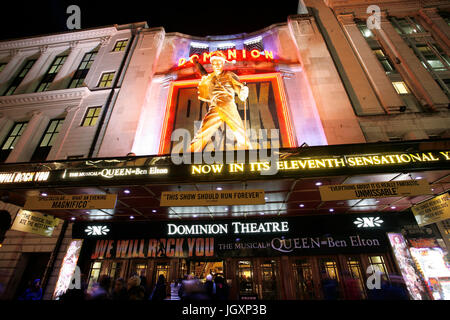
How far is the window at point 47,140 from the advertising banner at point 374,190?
16386 mm

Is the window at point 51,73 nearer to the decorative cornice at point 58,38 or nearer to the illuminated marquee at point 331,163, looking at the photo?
the decorative cornice at point 58,38

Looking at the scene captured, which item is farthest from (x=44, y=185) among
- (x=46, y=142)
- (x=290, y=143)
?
(x=290, y=143)

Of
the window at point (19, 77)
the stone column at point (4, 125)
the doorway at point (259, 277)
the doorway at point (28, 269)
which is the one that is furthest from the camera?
the window at point (19, 77)

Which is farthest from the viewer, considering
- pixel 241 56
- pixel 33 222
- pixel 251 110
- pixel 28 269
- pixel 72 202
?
pixel 241 56

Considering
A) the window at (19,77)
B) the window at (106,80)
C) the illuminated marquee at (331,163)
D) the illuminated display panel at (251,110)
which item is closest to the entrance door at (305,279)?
the illuminated marquee at (331,163)

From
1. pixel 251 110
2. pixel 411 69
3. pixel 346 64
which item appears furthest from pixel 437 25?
pixel 251 110

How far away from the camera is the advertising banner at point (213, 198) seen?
684cm

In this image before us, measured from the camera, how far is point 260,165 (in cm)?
719

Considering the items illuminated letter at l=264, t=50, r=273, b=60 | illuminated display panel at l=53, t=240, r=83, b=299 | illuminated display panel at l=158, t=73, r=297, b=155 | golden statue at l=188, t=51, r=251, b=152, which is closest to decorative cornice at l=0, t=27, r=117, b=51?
illuminated display panel at l=158, t=73, r=297, b=155

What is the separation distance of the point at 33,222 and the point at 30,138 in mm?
8028

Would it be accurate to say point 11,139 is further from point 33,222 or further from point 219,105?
point 219,105

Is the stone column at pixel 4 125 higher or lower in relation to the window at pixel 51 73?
lower

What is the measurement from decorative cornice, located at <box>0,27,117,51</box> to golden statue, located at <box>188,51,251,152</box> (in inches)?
539
